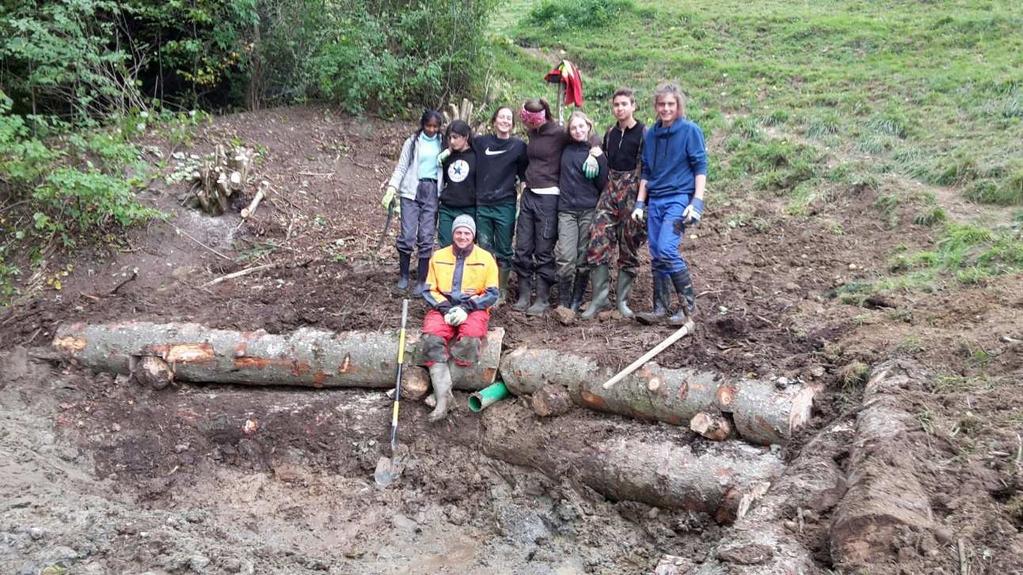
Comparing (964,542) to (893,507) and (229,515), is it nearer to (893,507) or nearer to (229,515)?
(893,507)

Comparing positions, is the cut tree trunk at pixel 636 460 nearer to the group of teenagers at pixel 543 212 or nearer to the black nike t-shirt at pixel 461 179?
the group of teenagers at pixel 543 212

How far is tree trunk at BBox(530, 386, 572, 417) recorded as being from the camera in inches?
218

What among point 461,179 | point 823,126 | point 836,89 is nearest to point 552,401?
point 461,179

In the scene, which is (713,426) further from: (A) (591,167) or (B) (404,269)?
(B) (404,269)

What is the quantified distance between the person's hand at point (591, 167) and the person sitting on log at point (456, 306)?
101cm

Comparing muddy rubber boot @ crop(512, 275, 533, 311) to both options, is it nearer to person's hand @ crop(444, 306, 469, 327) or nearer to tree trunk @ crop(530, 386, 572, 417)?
person's hand @ crop(444, 306, 469, 327)

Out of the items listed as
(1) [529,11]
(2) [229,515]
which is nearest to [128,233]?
(2) [229,515]

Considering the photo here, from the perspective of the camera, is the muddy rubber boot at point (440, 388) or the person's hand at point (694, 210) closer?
the person's hand at point (694, 210)

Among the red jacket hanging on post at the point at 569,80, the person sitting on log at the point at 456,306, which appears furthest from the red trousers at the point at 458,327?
the red jacket hanging on post at the point at 569,80

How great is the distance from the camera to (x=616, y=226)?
20.1ft

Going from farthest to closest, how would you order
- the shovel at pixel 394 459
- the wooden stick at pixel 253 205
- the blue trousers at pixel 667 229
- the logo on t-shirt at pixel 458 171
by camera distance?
the wooden stick at pixel 253 205
the logo on t-shirt at pixel 458 171
the blue trousers at pixel 667 229
the shovel at pixel 394 459

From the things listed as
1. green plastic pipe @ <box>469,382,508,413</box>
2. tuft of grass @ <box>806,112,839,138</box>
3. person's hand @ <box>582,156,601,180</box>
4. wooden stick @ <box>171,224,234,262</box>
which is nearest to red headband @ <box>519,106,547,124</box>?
person's hand @ <box>582,156,601,180</box>

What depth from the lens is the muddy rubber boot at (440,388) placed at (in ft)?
18.7

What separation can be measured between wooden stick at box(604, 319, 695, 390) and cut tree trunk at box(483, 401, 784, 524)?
159 millimetres
